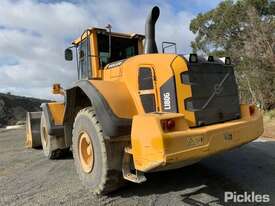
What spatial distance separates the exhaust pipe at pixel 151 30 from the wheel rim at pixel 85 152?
6.10ft

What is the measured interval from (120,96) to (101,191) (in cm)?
139

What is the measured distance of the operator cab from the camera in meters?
6.74

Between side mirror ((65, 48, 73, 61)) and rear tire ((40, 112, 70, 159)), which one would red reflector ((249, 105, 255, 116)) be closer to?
side mirror ((65, 48, 73, 61))

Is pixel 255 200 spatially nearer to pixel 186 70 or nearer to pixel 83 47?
pixel 186 70

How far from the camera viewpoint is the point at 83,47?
23.6 feet

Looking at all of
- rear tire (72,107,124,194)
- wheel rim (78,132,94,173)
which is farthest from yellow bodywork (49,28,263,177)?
wheel rim (78,132,94,173)

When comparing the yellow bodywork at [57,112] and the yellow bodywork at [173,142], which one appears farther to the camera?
the yellow bodywork at [57,112]

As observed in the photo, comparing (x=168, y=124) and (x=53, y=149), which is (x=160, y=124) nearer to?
(x=168, y=124)

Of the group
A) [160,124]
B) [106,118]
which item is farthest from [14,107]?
[160,124]

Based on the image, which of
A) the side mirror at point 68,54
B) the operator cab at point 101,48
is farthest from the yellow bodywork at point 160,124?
the side mirror at point 68,54

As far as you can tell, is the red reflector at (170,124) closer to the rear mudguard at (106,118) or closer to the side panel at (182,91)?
the side panel at (182,91)

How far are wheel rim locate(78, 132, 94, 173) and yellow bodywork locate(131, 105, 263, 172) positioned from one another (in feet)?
4.13

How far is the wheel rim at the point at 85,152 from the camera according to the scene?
222 inches

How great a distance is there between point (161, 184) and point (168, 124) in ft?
5.31
